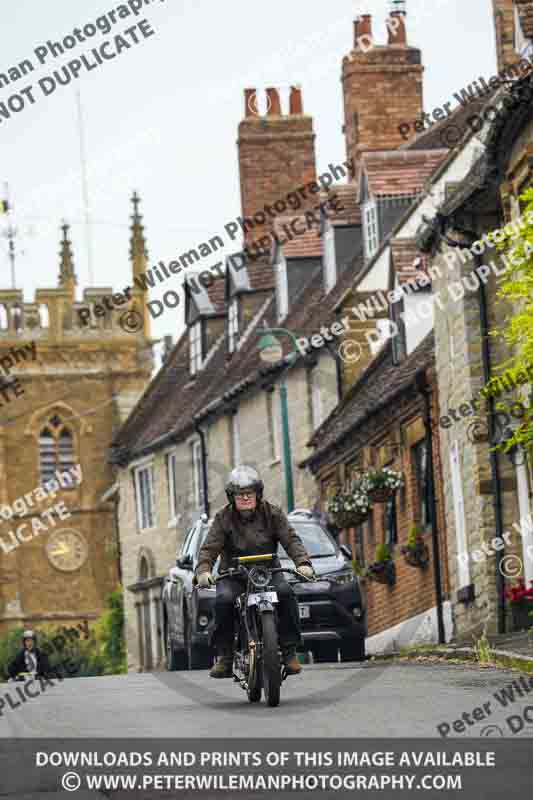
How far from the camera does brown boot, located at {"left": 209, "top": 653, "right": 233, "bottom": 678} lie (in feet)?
49.3

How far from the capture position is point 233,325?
168ft

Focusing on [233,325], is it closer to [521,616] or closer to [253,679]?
[521,616]

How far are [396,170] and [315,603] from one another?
17.6 metres

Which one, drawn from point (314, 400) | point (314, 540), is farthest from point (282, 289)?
point (314, 540)

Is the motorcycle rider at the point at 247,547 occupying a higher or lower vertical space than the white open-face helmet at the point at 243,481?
lower

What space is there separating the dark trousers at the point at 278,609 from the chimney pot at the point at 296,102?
35040 mm

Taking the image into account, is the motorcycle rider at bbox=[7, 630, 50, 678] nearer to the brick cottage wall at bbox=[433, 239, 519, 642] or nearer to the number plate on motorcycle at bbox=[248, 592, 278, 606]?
the brick cottage wall at bbox=[433, 239, 519, 642]

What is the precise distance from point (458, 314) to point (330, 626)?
21.9ft

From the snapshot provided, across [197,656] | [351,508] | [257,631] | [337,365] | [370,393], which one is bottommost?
[197,656]

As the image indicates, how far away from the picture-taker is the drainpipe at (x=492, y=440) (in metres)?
25.9

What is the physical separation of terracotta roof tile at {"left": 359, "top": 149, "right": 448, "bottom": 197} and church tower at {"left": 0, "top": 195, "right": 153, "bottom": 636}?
48095 mm

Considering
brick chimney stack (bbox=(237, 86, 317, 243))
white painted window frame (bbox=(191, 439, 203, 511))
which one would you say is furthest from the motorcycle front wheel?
white painted window frame (bbox=(191, 439, 203, 511))

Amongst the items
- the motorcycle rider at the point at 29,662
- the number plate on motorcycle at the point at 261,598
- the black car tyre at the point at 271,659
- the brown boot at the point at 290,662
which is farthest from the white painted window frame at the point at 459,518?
the black car tyre at the point at 271,659

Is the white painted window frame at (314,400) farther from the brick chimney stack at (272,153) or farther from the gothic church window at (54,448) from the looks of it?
the gothic church window at (54,448)
